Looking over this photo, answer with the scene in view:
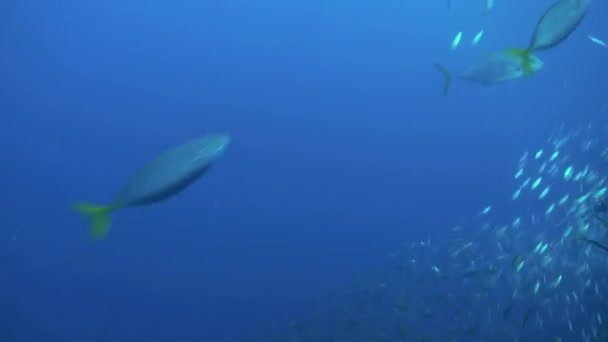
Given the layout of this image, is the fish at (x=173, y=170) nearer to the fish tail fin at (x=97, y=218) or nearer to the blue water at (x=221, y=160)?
the fish tail fin at (x=97, y=218)

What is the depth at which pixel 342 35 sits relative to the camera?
34406 mm

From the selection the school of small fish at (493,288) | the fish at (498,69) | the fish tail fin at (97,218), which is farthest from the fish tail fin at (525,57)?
the school of small fish at (493,288)

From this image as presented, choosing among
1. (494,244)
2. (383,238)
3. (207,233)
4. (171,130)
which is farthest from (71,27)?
(494,244)

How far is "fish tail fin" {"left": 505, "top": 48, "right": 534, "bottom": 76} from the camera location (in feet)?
11.6

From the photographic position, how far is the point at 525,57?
11.8 ft

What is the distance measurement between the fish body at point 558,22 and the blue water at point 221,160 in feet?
86.5

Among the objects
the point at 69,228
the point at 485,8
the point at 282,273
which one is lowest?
the point at 485,8

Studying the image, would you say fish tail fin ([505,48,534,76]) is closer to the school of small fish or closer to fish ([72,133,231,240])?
fish ([72,133,231,240])

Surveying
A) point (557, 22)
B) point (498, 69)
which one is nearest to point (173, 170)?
point (557, 22)

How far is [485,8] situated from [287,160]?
98.8 ft

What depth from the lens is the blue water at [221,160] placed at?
1267 inches

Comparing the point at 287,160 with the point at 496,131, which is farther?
the point at 496,131

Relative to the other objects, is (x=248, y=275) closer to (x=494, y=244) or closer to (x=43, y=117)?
(x=43, y=117)

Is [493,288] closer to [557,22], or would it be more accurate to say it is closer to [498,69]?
[498,69]
